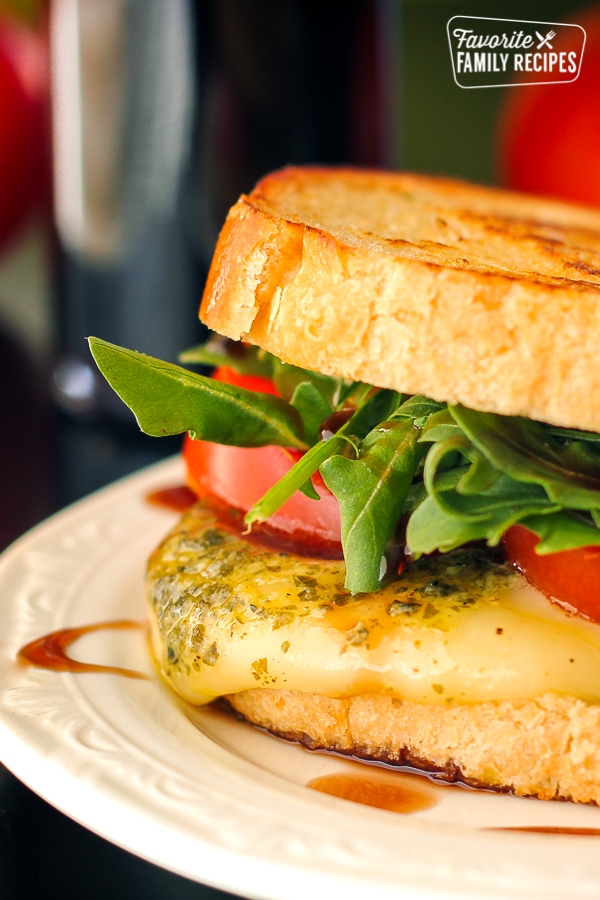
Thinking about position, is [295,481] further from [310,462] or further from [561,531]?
[561,531]

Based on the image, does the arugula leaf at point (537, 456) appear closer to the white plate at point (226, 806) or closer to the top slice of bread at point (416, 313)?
the top slice of bread at point (416, 313)

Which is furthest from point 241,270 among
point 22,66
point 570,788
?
point 22,66

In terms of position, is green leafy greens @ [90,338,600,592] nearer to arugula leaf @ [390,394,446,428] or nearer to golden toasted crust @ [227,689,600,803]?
arugula leaf @ [390,394,446,428]

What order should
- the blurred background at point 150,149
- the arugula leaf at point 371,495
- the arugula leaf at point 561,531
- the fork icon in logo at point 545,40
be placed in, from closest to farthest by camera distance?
the arugula leaf at point 561,531
the arugula leaf at point 371,495
the fork icon in logo at point 545,40
the blurred background at point 150,149

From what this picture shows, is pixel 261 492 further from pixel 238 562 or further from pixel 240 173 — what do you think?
pixel 240 173

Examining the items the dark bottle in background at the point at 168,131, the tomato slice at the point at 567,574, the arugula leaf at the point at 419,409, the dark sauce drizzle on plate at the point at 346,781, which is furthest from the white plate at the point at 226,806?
the dark bottle in background at the point at 168,131

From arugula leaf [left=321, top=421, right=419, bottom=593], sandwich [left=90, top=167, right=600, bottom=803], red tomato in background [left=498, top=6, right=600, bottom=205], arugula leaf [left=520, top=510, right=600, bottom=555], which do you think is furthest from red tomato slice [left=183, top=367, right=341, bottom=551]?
red tomato in background [left=498, top=6, right=600, bottom=205]

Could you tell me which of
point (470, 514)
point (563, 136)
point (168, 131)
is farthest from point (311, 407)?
point (563, 136)
